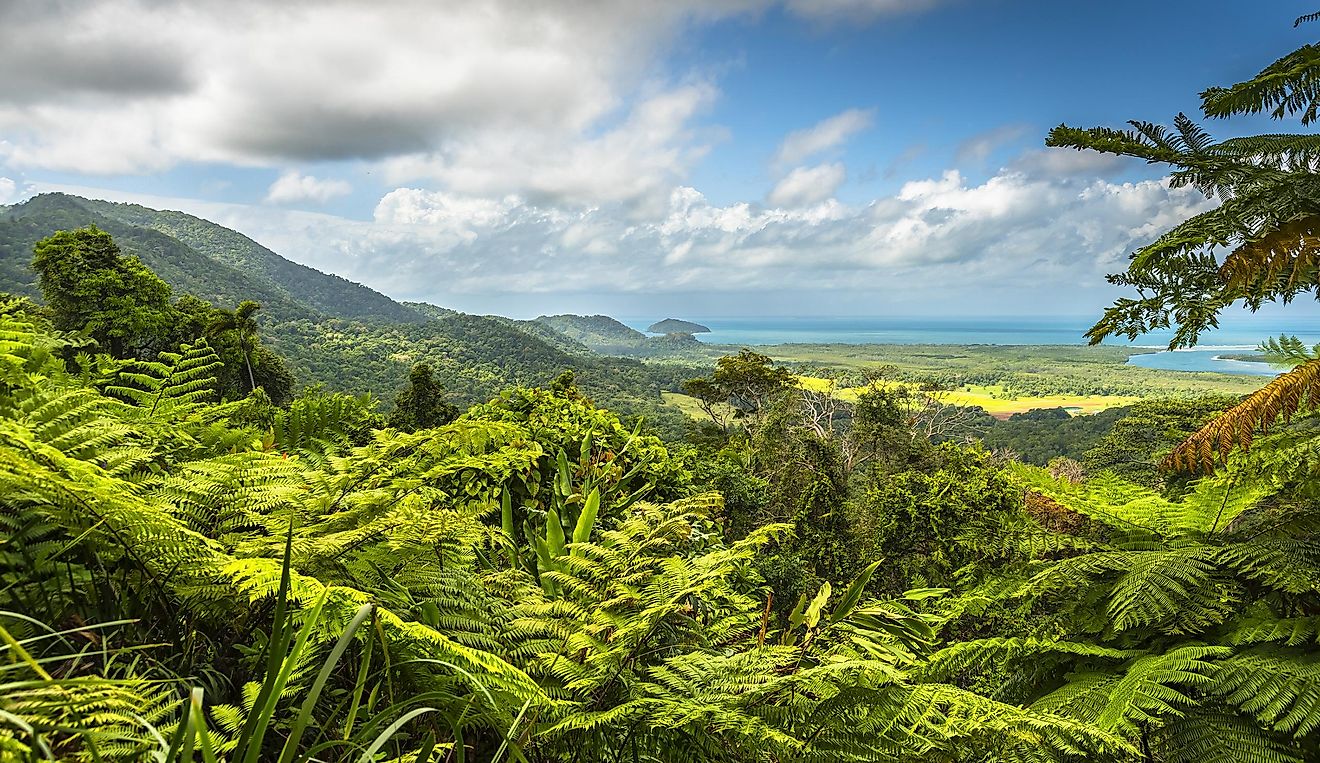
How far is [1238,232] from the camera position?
189 cm

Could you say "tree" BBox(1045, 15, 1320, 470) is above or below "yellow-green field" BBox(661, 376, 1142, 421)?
above

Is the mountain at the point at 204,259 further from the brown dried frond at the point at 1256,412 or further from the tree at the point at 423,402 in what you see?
the brown dried frond at the point at 1256,412

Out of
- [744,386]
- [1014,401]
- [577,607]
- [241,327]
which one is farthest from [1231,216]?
[1014,401]

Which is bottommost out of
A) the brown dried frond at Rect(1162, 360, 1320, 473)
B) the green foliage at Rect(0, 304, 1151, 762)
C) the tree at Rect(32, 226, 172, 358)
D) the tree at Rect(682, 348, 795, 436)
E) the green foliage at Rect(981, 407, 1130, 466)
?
the green foliage at Rect(981, 407, 1130, 466)

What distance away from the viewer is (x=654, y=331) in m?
182

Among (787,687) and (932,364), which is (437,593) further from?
(932,364)

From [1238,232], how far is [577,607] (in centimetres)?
227

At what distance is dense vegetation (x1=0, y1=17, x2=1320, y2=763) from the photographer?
38.1 inches

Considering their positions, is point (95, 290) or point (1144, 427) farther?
point (1144, 427)

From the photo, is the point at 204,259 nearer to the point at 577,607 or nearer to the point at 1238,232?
the point at 577,607

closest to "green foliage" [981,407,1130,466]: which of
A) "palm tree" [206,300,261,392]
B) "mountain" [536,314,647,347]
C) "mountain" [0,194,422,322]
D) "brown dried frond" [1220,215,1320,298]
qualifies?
"brown dried frond" [1220,215,1320,298]

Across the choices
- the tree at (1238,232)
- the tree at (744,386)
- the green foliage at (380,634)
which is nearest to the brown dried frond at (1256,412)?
the tree at (1238,232)

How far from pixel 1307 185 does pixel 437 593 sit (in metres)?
2.62

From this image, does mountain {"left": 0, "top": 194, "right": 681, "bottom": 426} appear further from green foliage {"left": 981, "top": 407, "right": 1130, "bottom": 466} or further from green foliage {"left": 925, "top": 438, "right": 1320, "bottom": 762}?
green foliage {"left": 925, "top": 438, "right": 1320, "bottom": 762}
